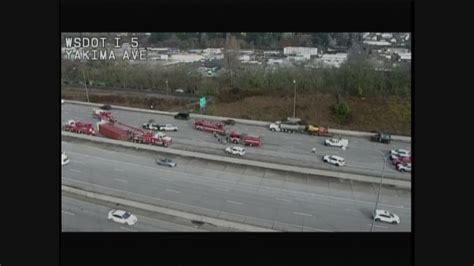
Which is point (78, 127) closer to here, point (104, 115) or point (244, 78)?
point (104, 115)

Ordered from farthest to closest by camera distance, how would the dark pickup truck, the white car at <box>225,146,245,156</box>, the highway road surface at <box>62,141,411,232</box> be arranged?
the white car at <box>225,146,245,156</box>
the dark pickup truck
the highway road surface at <box>62,141,411,232</box>

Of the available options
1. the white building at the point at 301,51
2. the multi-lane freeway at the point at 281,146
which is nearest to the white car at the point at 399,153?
the multi-lane freeway at the point at 281,146

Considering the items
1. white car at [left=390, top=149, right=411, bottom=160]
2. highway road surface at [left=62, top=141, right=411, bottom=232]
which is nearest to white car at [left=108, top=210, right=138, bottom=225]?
highway road surface at [left=62, top=141, right=411, bottom=232]

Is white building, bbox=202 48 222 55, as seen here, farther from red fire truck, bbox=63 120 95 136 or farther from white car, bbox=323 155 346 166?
white car, bbox=323 155 346 166
